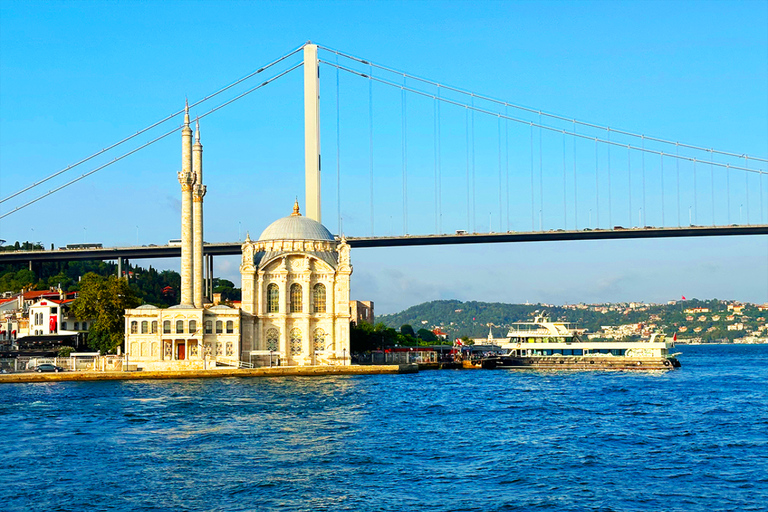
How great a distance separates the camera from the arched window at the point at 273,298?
59.9m

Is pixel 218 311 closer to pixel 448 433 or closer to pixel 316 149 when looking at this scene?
pixel 316 149

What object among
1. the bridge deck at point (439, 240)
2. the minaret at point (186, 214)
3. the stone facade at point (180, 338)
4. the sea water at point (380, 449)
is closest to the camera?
the sea water at point (380, 449)

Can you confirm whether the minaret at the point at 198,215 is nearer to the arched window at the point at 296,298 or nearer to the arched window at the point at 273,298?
the arched window at the point at 273,298

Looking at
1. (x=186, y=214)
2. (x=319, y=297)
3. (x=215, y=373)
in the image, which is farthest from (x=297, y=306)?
(x=186, y=214)

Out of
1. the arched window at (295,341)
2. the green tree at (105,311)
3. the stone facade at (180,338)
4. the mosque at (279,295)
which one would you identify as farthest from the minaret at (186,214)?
the arched window at (295,341)

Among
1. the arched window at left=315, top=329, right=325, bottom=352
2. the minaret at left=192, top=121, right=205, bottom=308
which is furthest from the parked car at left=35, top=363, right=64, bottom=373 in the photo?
the arched window at left=315, top=329, right=325, bottom=352

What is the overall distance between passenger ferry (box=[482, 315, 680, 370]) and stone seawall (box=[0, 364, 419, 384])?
9644 mm

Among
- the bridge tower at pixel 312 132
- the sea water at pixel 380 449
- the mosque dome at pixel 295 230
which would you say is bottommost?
the sea water at pixel 380 449

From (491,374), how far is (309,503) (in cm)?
4153

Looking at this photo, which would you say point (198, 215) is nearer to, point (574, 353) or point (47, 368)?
point (47, 368)

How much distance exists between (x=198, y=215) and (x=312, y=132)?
11.6m

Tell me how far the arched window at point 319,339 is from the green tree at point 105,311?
1255cm

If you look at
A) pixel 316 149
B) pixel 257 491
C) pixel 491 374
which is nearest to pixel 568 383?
pixel 491 374

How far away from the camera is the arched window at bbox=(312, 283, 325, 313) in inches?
2375
